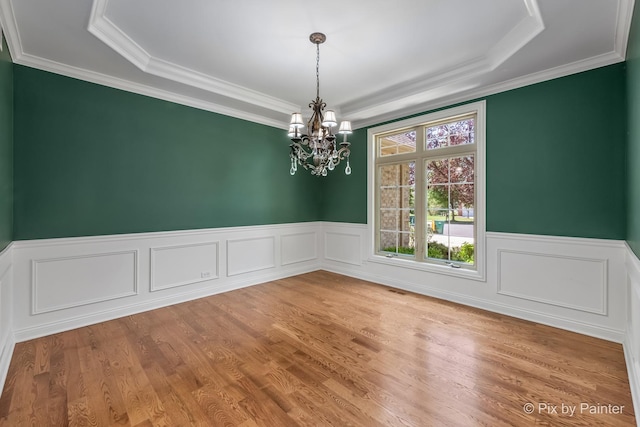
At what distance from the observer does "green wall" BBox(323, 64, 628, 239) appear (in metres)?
2.81

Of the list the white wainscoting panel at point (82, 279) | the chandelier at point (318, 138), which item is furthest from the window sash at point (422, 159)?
the white wainscoting panel at point (82, 279)

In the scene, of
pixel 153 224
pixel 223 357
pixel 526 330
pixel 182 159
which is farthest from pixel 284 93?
pixel 526 330

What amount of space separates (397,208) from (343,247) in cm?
133

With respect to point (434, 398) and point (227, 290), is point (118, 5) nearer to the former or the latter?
point (227, 290)

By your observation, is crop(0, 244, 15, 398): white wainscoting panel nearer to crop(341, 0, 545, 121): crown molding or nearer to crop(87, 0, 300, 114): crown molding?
crop(87, 0, 300, 114): crown molding

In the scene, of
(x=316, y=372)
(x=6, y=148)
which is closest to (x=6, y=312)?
(x=6, y=148)

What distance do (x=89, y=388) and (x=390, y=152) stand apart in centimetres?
471

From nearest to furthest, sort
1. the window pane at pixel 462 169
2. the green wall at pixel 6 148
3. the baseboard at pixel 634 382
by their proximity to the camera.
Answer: the baseboard at pixel 634 382 → the green wall at pixel 6 148 → the window pane at pixel 462 169

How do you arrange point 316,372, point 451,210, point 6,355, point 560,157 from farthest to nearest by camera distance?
point 451,210, point 560,157, point 6,355, point 316,372

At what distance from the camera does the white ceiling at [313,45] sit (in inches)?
90.4

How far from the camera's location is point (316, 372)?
7.36ft

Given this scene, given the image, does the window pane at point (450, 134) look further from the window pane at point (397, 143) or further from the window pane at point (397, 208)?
the window pane at point (397, 208)

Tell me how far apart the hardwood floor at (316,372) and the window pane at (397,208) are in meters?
1.45

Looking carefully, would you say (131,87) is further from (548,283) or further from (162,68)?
(548,283)
